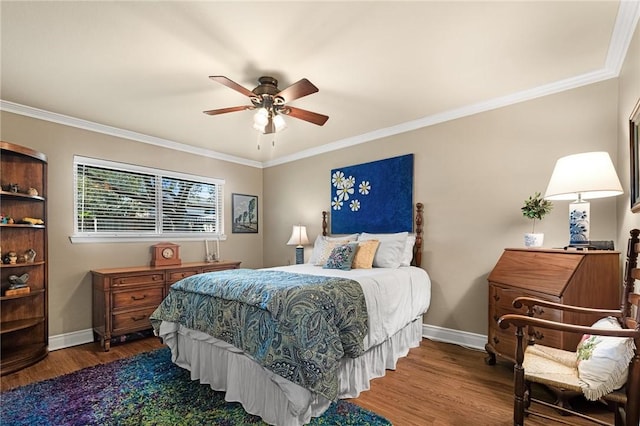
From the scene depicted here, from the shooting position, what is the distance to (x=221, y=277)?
8.22 feet

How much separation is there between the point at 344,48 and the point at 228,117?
1778 millimetres

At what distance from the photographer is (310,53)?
2.23 metres

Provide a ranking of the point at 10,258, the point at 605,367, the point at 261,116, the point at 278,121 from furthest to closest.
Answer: the point at 10,258, the point at 278,121, the point at 261,116, the point at 605,367

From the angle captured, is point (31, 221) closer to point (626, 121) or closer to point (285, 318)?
point (285, 318)

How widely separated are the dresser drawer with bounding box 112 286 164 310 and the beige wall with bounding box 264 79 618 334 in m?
3.18

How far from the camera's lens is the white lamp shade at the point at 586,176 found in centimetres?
199

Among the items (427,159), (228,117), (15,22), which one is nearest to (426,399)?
(427,159)

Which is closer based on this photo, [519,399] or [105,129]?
[519,399]

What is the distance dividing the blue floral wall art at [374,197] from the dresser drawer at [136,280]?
7.72ft

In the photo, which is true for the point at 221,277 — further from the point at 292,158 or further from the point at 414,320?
the point at 292,158

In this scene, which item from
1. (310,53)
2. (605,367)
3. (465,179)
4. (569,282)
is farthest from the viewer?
(465,179)

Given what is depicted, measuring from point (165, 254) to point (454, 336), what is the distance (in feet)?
11.9

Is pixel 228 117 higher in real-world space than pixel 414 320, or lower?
higher

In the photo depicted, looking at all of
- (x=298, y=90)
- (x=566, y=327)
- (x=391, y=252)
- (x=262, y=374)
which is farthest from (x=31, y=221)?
(x=566, y=327)
